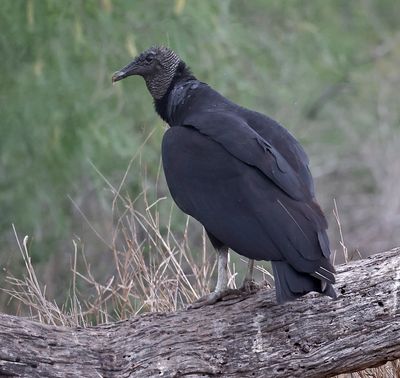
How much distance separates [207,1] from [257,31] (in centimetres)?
143

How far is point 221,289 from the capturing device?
14.4 ft

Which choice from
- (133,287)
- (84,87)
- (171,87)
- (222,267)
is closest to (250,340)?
(222,267)

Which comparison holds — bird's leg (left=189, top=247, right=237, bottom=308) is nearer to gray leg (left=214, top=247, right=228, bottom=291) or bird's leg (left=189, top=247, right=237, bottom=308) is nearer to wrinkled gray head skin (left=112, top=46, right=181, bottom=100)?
gray leg (left=214, top=247, right=228, bottom=291)

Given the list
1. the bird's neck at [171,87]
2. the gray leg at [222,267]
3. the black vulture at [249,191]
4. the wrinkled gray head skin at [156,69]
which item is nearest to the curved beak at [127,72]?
the wrinkled gray head skin at [156,69]

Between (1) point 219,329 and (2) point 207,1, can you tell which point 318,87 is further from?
(1) point 219,329

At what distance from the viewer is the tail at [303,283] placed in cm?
386

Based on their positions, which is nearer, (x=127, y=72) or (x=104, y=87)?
(x=127, y=72)

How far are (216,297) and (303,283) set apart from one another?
1.80 feet

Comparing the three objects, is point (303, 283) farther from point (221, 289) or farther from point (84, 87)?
point (84, 87)

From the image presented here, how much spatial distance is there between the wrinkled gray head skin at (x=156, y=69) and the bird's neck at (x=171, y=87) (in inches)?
0.7

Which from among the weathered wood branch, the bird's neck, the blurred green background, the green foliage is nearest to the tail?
the weathered wood branch

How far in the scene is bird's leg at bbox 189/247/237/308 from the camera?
4312 mm

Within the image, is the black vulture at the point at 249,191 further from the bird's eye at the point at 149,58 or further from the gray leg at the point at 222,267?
the bird's eye at the point at 149,58

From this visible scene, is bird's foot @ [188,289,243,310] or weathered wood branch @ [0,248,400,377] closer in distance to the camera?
weathered wood branch @ [0,248,400,377]
